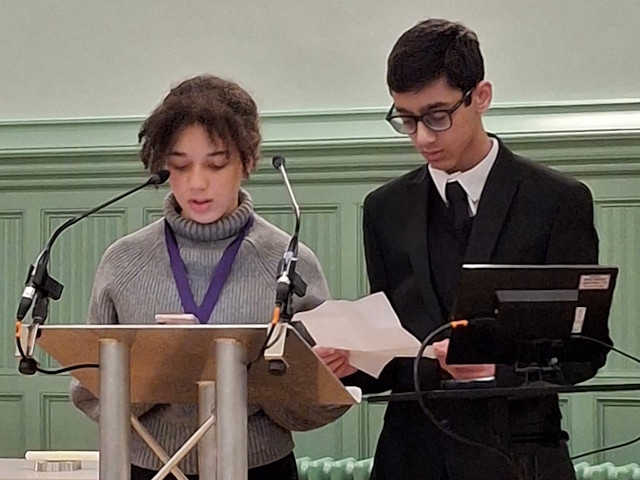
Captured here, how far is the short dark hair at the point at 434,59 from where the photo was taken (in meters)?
2.19

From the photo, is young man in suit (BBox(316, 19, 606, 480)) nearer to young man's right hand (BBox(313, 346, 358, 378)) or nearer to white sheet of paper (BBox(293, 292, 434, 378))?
young man's right hand (BBox(313, 346, 358, 378))

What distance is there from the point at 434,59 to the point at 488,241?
401 mm

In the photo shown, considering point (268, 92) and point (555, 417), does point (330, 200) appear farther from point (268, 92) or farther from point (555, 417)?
point (555, 417)

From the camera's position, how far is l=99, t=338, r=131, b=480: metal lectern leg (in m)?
1.54

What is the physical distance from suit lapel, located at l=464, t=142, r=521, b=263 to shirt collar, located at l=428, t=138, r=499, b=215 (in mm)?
20

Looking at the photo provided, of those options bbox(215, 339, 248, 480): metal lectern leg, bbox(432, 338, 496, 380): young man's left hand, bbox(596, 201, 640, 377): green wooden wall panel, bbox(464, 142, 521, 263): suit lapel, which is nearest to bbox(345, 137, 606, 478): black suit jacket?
bbox(464, 142, 521, 263): suit lapel

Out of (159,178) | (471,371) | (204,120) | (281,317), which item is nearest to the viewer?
(281,317)

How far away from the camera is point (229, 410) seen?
1500 mm

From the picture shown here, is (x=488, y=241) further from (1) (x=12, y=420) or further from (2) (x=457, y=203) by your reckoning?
(1) (x=12, y=420)

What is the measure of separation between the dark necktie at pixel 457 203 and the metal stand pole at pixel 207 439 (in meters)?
0.70

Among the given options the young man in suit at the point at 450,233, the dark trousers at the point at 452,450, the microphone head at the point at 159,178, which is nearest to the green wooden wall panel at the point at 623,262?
the young man in suit at the point at 450,233

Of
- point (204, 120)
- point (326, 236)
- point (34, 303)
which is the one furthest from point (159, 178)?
point (326, 236)

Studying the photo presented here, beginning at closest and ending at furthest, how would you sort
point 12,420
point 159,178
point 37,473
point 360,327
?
point 360,327 → point 159,178 → point 37,473 → point 12,420

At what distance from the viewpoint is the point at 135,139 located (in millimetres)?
4086
